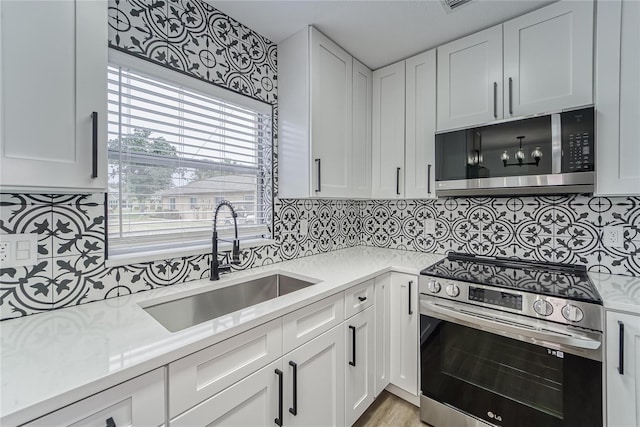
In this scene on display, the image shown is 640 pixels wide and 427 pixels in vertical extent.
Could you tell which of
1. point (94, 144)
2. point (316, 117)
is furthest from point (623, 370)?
point (94, 144)

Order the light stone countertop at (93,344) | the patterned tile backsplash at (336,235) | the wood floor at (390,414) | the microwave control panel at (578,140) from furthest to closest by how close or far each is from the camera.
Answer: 1. the wood floor at (390,414)
2. the microwave control panel at (578,140)
3. the patterned tile backsplash at (336,235)
4. the light stone countertop at (93,344)

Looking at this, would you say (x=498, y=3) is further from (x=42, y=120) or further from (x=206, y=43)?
(x=42, y=120)

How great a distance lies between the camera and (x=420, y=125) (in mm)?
2035

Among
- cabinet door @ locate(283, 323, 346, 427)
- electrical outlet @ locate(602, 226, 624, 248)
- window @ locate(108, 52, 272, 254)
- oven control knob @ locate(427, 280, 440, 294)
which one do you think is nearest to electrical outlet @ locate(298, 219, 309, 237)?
window @ locate(108, 52, 272, 254)

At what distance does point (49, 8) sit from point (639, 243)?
2.80 m

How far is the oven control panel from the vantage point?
120cm

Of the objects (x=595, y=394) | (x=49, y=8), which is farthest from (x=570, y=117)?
(x=49, y=8)

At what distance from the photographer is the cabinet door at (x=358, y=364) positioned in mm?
1528

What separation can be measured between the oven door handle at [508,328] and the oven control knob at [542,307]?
78mm

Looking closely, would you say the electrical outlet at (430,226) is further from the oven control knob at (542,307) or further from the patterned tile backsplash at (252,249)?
the oven control knob at (542,307)

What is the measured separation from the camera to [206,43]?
61.4 inches

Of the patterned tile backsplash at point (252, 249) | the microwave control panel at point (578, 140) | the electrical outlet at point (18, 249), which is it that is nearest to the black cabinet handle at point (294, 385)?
the patterned tile backsplash at point (252, 249)

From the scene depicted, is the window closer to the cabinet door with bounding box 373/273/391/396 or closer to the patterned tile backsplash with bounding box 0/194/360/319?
the patterned tile backsplash with bounding box 0/194/360/319

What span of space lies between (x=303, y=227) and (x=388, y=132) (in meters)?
1.01
